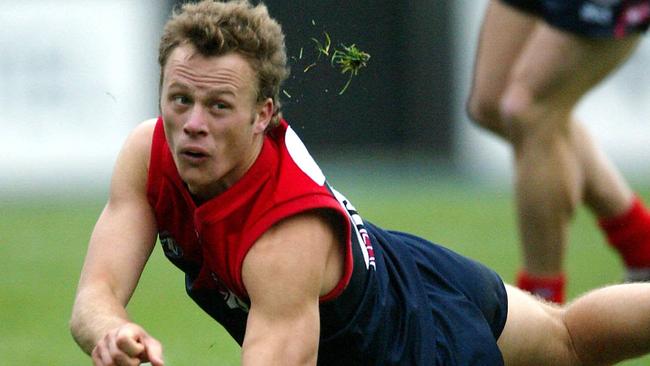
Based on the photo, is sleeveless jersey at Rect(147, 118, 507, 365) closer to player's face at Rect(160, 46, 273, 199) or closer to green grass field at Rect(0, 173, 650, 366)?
player's face at Rect(160, 46, 273, 199)

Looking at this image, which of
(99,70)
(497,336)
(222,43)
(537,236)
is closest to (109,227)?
(222,43)

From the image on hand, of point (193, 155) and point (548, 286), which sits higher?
point (193, 155)

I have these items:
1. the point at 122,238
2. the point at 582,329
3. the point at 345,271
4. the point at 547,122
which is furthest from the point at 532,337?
the point at 547,122

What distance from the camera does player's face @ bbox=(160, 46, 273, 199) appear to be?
3.61m

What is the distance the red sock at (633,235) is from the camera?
6.08 meters

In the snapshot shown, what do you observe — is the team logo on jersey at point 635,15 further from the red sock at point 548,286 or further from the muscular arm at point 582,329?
the muscular arm at point 582,329

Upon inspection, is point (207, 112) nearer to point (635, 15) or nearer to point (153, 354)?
point (153, 354)

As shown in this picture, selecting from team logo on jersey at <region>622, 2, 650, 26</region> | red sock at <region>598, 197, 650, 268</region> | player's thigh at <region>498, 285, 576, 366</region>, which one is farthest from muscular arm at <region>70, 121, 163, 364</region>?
red sock at <region>598, 197, 650, 268</region>

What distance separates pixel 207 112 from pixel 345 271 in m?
0.53

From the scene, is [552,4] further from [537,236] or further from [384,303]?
[384,303]

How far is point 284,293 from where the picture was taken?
11.7ft

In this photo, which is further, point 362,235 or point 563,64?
point 563,64

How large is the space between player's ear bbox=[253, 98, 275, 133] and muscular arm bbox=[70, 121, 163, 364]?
0.39 meters

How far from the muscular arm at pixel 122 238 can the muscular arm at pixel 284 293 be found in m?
0.45
